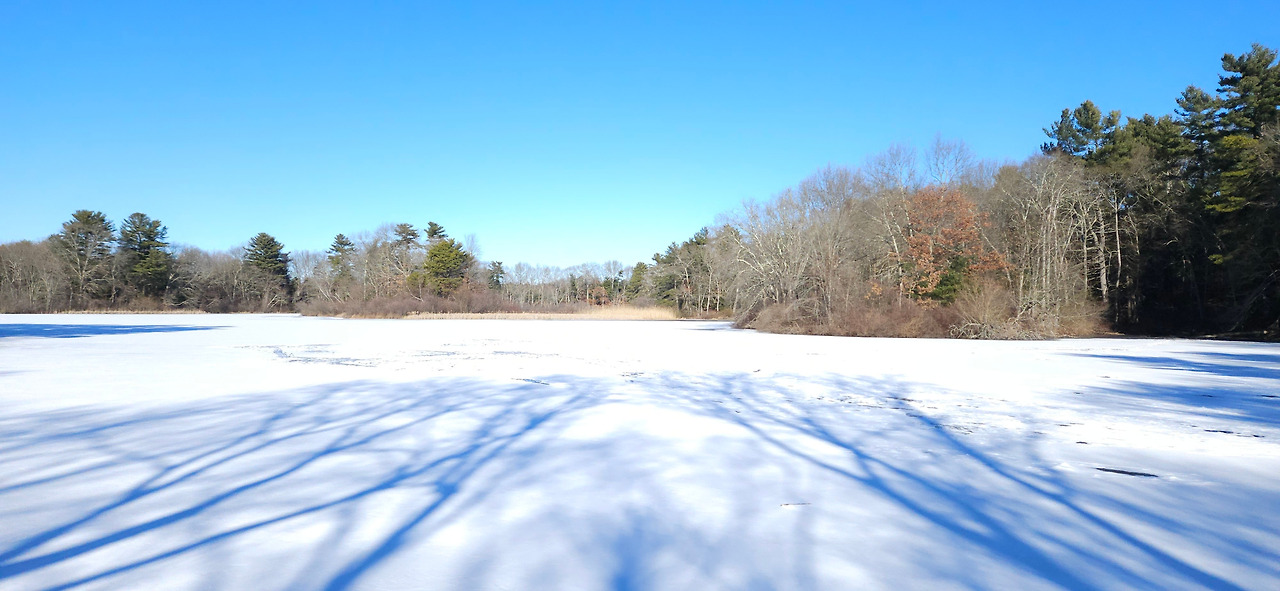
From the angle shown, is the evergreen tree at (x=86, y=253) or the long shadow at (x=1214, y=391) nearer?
the long shadow at (x=1214, y=391)

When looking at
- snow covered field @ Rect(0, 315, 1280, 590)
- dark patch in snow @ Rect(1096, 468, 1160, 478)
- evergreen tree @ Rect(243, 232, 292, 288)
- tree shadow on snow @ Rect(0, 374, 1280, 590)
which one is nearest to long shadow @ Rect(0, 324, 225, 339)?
snow covered field @ Rect(0, 315, 1280, 590)

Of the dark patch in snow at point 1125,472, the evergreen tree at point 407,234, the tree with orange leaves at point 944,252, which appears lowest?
the dark patch in snow at point 1125,472

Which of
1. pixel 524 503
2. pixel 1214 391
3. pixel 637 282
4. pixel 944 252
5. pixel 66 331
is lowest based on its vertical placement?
pixel 524 503

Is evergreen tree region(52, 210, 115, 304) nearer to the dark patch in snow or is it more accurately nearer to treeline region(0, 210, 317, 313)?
treeline region(0, 210, 317, 313)

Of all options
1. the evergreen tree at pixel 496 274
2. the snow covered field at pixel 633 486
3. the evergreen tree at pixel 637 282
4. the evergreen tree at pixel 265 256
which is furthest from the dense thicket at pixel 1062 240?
the evergreen tree at pixel 265 256

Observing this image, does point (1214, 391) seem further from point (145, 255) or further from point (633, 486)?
point (145, 255)

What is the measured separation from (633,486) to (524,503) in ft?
2.29

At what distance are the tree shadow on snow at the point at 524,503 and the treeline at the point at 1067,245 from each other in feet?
60.0

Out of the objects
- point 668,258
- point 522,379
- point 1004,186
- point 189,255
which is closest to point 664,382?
point 522,379

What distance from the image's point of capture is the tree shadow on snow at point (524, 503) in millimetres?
2500

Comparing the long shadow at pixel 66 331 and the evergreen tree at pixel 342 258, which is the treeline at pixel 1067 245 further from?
the evergreen tree at pixel 342 258

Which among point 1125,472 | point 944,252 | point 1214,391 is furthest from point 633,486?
point 944,252

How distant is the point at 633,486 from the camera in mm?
3705

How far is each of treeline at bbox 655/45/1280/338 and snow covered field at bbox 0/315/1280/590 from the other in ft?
50.2
